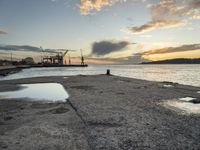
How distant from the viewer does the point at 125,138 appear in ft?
20.0

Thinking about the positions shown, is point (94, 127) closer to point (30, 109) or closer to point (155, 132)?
point (155, 132)

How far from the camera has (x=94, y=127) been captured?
7152 millimetres

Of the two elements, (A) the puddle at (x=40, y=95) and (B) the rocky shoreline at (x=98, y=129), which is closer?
(B) the rocky shoreline at (x=98, y=129)

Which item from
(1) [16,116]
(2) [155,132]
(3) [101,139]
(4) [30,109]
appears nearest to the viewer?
(3) [101,139]

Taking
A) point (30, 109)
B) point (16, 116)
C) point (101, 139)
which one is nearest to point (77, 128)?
point (101, 139)

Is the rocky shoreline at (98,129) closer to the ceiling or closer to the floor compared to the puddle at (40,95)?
closer to the ceiling

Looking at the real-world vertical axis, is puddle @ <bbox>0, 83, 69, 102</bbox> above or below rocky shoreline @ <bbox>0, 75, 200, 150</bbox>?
below

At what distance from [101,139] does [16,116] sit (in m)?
4.65

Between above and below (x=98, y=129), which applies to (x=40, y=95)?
below

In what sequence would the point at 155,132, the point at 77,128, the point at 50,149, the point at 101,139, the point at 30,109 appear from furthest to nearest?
the point at 30,109, the point at 77,128, the point at 155,132, the point at 101,139, the point at 50,149

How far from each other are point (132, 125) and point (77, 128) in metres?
2.04

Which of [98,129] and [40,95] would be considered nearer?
[98,129]

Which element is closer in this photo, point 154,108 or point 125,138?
point 125,138

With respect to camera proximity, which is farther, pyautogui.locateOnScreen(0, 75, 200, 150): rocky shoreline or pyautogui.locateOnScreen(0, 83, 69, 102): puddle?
pyautogui.locateOnScreen(0, 83, 69, 102): puddle
